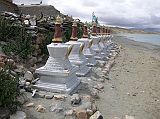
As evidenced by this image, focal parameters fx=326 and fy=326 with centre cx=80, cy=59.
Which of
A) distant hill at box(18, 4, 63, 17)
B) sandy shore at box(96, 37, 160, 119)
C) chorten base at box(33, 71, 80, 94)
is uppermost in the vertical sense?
distant hill at box(18, 4, 63, 17)

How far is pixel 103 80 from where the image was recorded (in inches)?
393

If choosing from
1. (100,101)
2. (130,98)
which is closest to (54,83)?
(100,101)

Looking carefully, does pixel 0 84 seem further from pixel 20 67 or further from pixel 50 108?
pixel 20 67

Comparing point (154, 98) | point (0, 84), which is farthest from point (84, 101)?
point (154, 98)

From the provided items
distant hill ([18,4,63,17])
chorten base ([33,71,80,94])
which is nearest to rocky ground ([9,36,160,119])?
chorten base ([33,71,80,94])

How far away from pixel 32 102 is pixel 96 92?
220cm

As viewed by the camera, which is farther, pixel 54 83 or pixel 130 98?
pixel 130 98

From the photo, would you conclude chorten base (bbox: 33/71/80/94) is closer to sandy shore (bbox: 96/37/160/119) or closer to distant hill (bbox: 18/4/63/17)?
sandy shore (bbox: 96/37/160/119)

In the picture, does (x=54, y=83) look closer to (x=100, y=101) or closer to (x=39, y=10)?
(x=100, y=101)

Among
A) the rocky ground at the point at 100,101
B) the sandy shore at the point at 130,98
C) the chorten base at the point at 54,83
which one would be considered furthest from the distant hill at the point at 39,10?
the chorten base at the point at 54,83

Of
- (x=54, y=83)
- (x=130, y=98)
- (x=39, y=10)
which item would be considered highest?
(x=39, y=10)

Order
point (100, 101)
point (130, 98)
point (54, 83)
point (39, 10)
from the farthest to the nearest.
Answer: point (39, 10) → point (130, 98) → point (100, 101) → point (54, 83)

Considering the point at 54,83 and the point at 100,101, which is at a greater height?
the point at 54,83

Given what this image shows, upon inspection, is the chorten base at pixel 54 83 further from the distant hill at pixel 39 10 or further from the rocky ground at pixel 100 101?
the distant hill at pixel 39 10
